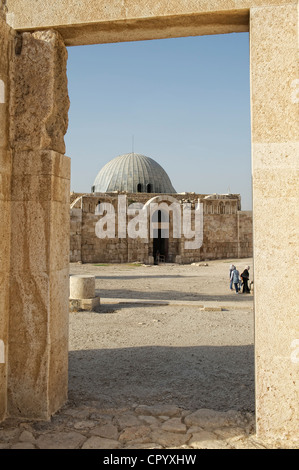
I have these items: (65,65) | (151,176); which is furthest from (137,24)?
(151,176)

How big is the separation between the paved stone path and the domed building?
20467 millimetres

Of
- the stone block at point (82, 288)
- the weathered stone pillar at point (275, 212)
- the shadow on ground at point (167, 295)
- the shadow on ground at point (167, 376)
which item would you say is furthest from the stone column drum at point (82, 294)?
the weathered stone pillar at point (275, 212)

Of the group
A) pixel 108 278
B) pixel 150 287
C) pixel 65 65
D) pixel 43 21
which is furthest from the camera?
pixel 108 278

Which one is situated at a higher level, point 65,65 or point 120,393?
point 65,65

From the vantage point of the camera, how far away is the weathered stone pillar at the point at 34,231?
337 cm

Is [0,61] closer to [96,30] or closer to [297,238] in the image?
[96,30]

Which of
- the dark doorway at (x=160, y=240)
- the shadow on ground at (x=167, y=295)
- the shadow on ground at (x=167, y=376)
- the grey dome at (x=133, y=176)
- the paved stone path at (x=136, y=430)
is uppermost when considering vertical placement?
the grey dome at (x=133, y=176)

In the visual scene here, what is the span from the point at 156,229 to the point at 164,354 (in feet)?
65.5

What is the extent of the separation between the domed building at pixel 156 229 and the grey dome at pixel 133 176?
7169 millimetres

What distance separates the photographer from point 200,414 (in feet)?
11.6

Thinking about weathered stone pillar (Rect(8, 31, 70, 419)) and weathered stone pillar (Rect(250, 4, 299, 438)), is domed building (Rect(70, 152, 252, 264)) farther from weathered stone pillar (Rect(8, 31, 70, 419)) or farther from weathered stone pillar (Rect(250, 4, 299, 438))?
weathered stone pillar (Rect(250, 4, 299, 438))

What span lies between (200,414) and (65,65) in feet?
11.9

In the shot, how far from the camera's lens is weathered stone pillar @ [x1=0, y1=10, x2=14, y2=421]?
3.33 metres
